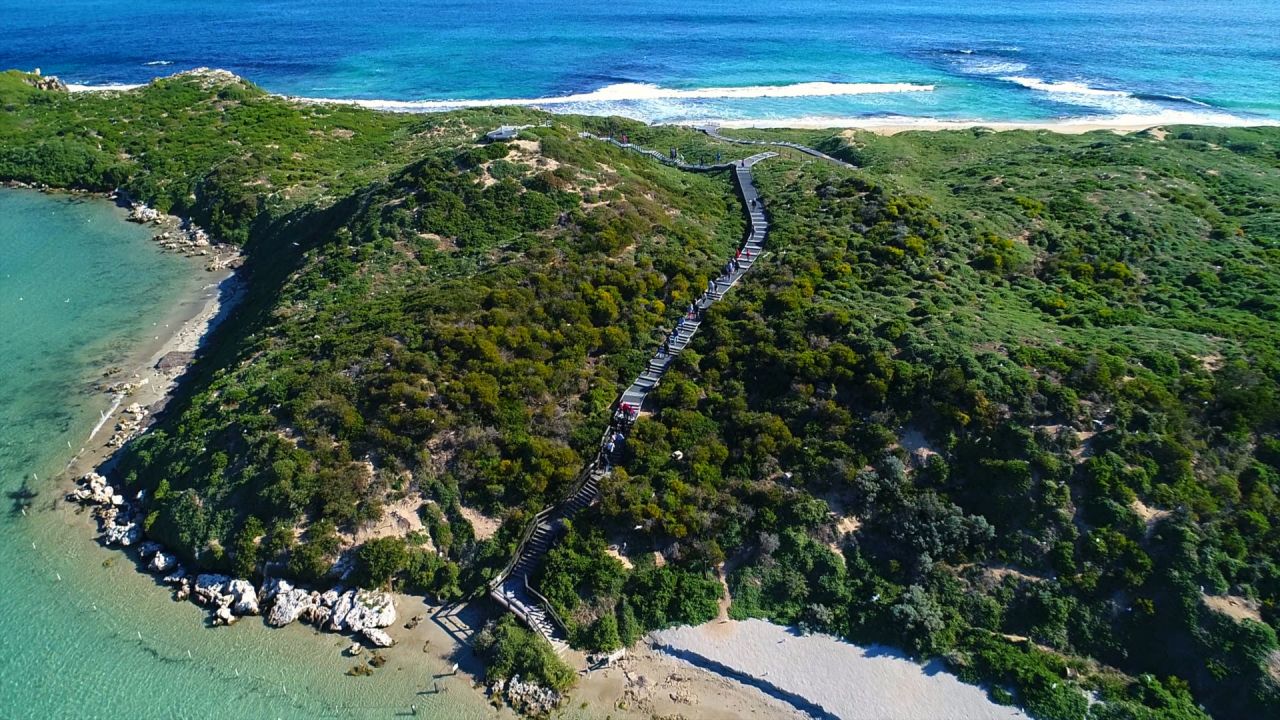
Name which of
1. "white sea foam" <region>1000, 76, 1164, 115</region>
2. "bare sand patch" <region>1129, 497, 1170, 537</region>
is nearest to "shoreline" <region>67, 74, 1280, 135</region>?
"white sea foam" <region>1000, 76, 1164, 115</region>

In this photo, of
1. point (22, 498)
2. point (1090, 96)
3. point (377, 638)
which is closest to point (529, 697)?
point (377, 638)

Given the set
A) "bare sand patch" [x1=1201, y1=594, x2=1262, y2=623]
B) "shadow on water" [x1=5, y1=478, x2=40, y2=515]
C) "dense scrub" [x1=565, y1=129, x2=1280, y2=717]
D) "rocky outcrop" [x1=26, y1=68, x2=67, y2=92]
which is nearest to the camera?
"bare sand patch" [x1=1201, y1=594, x2=1262, y2=623]

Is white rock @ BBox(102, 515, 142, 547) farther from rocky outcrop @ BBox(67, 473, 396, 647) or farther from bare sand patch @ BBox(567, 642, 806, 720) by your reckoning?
bare sand patch @ BBox(567, 642, 806, 720)

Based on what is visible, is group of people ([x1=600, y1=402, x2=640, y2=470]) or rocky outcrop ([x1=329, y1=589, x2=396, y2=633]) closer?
rocky outcrop ([x1=329, y1=589, x2=396, y2=633])

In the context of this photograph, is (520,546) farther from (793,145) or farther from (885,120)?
(885,120)

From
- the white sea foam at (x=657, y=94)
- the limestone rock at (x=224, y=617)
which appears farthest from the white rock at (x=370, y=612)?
the white sea foam at (x=657, y=94)

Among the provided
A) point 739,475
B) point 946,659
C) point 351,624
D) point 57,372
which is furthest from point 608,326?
point 57,372
